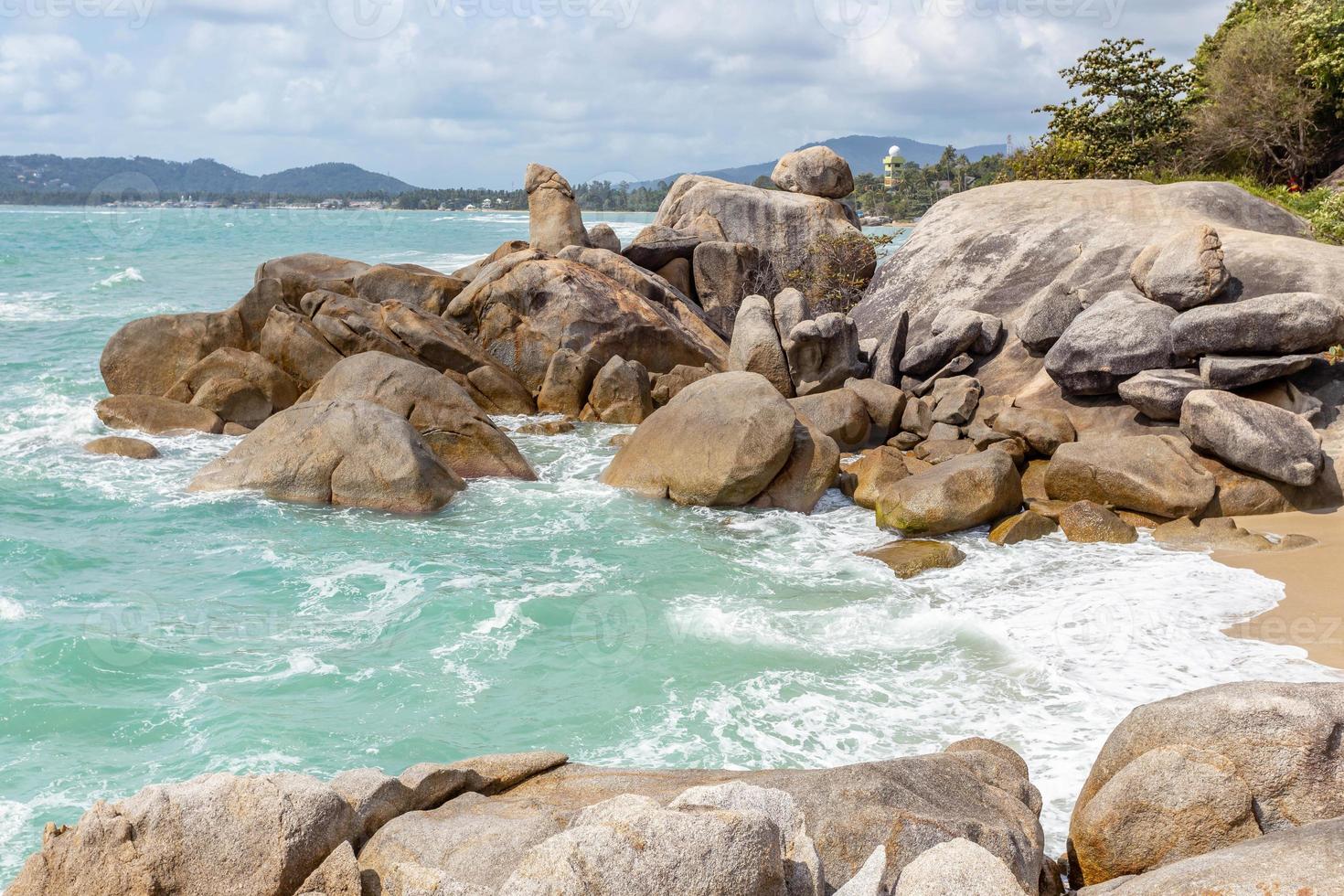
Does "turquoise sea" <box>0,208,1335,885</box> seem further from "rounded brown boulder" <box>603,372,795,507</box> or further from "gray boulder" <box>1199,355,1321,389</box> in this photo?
"gray boulder" <box>1199,355,1321,389</box>

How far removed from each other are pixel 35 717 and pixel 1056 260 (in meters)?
17.0

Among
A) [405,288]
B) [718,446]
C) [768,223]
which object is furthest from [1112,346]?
[405,288]

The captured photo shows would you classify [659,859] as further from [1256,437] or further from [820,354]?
[820,354]

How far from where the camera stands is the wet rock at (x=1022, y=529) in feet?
41.3

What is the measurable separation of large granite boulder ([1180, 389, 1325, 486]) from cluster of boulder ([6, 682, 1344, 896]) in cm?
751

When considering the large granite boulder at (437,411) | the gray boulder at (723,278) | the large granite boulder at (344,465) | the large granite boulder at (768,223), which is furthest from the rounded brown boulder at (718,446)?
the large granite boulder at (768,223)

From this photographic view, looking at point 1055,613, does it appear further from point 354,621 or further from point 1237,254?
point 1237,254

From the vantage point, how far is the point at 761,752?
25.5 feet

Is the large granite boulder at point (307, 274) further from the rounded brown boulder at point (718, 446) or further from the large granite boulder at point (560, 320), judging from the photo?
the rounded brown boulder at point (718, 446)

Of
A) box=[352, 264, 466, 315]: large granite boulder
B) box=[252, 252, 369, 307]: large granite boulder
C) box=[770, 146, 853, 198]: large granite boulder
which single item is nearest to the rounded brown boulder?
box=[352, 264, 466, 315]: large granite boulder

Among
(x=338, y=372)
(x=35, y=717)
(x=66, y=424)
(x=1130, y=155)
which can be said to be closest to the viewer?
(x=35, y=717)

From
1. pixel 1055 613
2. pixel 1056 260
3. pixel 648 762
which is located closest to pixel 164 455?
pixel 648 762

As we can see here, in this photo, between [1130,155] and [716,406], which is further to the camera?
[1130,155]

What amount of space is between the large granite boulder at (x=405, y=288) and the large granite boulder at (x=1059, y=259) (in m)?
8.65
